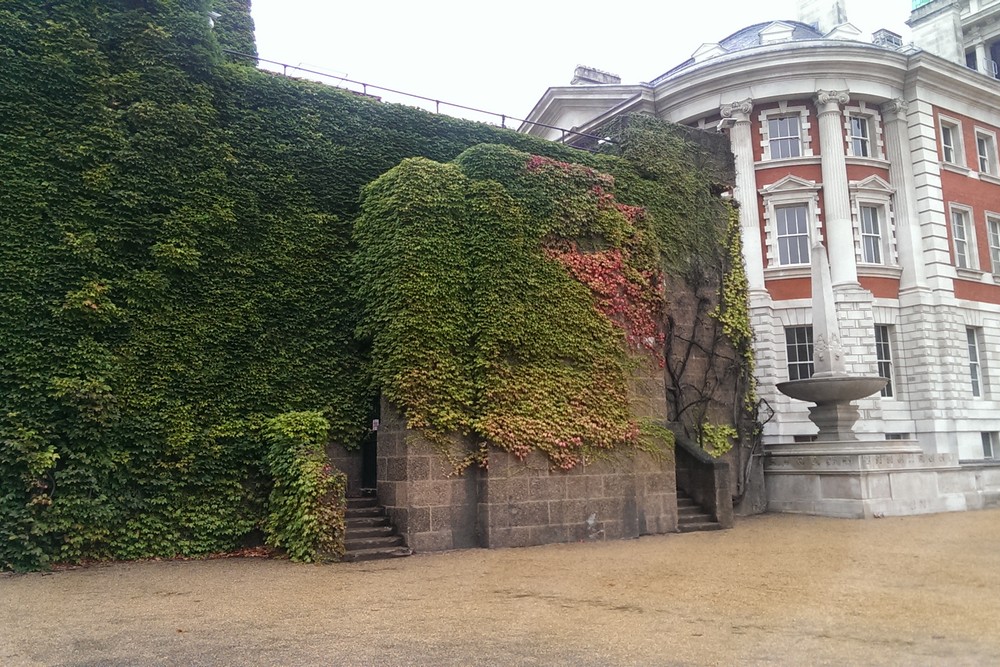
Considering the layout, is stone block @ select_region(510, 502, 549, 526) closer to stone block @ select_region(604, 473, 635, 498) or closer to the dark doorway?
stone block @ select_region(604, 473, 635, 498)

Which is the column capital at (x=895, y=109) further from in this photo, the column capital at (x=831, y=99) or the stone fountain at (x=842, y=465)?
the stone fountain at (x=842, y=465)

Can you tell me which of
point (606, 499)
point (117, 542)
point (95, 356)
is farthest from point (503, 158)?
point (117, 542)

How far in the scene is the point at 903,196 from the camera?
27.2 metres

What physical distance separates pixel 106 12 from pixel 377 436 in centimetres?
806

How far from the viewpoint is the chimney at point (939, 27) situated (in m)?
35.1

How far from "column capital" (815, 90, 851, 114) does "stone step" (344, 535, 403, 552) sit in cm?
2363

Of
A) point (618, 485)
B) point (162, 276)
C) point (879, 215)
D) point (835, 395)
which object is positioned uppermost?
point (879, 215)

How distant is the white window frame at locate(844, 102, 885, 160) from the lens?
2733cm

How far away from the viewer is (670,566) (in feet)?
31.1

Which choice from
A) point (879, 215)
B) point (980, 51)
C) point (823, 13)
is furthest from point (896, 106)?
point (980, 51)

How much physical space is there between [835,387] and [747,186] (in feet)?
44.1

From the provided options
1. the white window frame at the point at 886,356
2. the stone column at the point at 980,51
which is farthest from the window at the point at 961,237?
the stone column at the point at 980,51

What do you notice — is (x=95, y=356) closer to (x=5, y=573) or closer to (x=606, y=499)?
(x=5, y=573)

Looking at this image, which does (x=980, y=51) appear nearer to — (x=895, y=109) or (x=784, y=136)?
(x=895, y=109)
